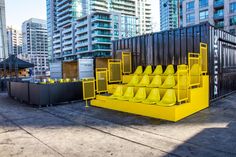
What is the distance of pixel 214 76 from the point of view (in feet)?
36.5

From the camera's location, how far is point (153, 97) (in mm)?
9016

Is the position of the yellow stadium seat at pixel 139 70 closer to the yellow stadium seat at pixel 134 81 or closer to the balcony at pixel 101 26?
the yellow stadium seat at pixel 134 81

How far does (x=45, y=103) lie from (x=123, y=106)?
4.29 meters

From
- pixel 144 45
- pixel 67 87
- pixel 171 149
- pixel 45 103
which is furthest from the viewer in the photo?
pixel 144 45

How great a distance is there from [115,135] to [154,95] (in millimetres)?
3457

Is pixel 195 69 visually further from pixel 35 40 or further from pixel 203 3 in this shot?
pixel 35 40

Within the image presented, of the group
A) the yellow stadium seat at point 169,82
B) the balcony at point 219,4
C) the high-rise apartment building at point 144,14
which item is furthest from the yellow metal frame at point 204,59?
the high-rise apartment building at point 144,14

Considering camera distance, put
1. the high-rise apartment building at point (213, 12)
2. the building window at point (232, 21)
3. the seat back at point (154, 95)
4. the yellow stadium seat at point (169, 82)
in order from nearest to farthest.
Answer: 1. the seat back at point (154, 95)
2. the yellow stadium seat at point (169, 82)
3. the building window at point (232, 21)
4. the high-rise apartment building at point (213, 12)

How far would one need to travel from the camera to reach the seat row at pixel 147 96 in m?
8.41

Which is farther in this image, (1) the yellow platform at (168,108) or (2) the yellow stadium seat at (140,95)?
(2) the yellow stadium seat at (140,95)

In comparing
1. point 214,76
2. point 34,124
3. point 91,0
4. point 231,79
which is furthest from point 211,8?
point 91,0

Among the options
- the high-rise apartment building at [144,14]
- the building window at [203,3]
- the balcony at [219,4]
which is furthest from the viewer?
the high-rise apartment building at [144,14]

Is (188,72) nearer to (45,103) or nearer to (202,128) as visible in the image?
(202,128)

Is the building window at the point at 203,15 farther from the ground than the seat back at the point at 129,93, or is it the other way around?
the building window at the point at 203,15
